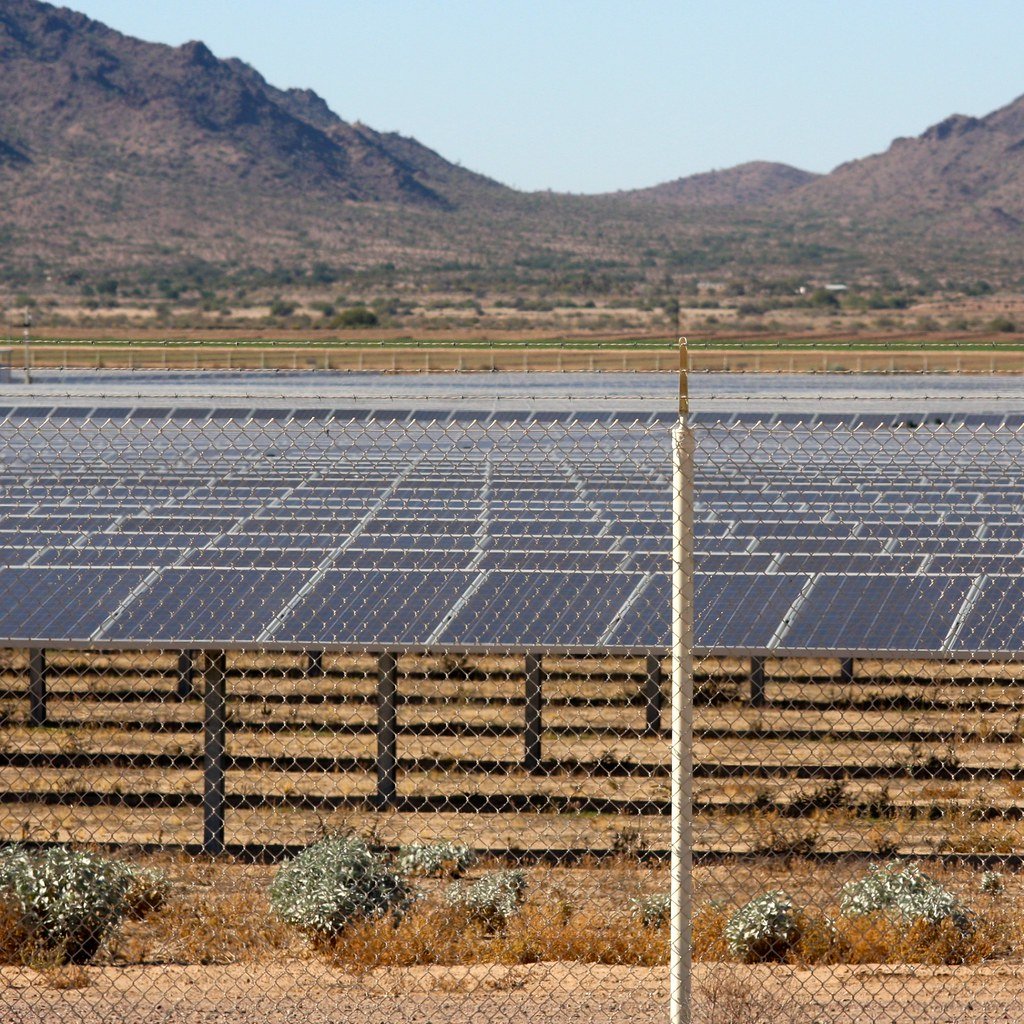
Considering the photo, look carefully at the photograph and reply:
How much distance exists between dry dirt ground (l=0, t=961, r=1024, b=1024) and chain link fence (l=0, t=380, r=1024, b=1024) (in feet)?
0.11

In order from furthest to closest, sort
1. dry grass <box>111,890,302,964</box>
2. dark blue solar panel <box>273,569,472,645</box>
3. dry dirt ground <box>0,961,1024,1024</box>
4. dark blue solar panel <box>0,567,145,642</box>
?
dark blue solar panel <box>0,567,145,642</box> < dark blue solar panel <box>273,569,472,645</box> < dry grass <box>111,890,302,964</box> < dry dirt ground <box>0,961,1024,1024</box>

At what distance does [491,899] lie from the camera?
37.5ft

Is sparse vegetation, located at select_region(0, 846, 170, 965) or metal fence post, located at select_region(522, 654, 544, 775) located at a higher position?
sparse vegetation, located at select_region(0, 846, 170, 965)

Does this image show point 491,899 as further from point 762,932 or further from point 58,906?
point 58,906

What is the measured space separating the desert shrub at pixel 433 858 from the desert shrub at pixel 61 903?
9.39 ft

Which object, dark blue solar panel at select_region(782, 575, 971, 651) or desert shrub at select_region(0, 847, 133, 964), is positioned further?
dark blue solar panel at select_region(782, 575, 971, 651)

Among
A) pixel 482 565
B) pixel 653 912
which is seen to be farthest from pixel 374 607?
pixel 653 912

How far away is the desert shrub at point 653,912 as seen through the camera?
35.9 feet

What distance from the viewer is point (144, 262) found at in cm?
17338

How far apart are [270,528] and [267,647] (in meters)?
4.52

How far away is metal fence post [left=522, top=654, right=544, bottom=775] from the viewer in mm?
17219

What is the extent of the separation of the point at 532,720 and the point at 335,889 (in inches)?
279

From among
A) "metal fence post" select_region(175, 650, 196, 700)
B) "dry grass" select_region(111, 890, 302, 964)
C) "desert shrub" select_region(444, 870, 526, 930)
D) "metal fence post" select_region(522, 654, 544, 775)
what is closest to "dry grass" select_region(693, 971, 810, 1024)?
"desert shrub" select_region(444, 870, 526, 930)

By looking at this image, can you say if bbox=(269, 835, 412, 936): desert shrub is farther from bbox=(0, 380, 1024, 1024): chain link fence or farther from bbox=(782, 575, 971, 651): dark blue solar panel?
bbox=(782, 575, 971, 651): dark blue solar panel
